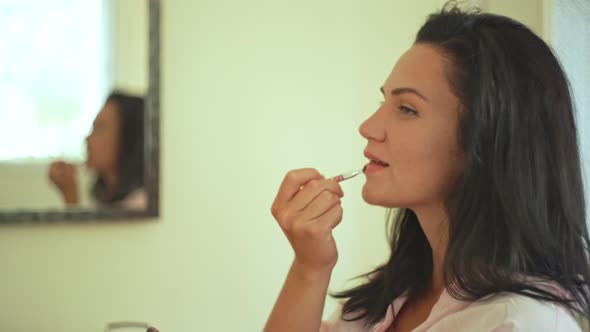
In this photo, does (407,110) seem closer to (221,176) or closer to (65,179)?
(221,176)

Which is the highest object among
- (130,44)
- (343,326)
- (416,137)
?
(130,44)

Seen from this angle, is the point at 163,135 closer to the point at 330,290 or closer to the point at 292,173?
the point at 292,173

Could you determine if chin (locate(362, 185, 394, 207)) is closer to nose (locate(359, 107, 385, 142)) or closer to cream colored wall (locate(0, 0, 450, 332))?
nose (locate(359, 107, 385, 142))

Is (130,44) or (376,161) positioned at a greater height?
(130,44)

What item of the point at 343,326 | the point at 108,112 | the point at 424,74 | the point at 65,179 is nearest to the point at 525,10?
the point at 424,74

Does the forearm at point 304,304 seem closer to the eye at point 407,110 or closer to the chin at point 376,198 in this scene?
the chin at point 376,198

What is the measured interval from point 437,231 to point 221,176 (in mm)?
592

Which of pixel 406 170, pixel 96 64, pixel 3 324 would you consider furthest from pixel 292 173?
pixel 3 324

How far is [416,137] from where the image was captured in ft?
2.52

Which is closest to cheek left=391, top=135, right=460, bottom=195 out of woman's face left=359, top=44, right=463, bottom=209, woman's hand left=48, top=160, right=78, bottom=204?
woman's face left=359, top=44, right=463, bottom=209

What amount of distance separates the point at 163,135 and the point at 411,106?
64 cm

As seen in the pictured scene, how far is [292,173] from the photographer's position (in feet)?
2.76

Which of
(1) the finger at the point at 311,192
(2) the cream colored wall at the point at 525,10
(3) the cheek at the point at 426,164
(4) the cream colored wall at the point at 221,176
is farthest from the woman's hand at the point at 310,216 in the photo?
(2) the cream colored wall at the point at 525,10

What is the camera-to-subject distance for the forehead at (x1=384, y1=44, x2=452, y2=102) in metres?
0.77
